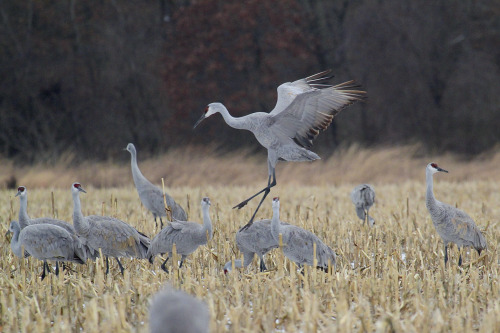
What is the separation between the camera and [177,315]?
7.48ft

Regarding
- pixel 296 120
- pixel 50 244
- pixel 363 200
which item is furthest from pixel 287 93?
pixel 50 244

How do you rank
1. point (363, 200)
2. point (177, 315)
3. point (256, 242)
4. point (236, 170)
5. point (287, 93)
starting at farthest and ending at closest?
point (236, 170) → point (363, 200) → point (287, 93) → point (256, 242) → point (177, 315)

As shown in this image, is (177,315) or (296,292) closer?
(177,315)

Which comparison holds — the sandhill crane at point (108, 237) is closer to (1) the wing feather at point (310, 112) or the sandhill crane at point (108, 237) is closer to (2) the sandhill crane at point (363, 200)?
(1) the wing feather at point (310, 112)

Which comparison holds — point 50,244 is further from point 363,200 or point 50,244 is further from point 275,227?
point 363,200

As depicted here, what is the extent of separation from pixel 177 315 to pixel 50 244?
9.52 ft

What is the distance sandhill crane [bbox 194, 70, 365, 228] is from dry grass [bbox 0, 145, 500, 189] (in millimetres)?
7104

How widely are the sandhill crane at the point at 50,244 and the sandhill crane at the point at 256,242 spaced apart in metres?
1.08

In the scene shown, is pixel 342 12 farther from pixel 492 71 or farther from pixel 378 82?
pixel 492 71

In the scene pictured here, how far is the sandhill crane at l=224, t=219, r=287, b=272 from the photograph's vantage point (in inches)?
205

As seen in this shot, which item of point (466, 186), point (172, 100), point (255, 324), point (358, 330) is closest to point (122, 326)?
point (255, 324)

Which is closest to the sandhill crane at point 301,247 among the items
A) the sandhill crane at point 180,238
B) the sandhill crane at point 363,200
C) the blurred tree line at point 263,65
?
the sandhill crane at point 180,238

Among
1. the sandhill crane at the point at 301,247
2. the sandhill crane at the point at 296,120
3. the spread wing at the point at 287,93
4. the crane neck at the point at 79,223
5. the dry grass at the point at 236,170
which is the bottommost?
the dry grass at the point at 236,170

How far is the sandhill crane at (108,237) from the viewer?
17.3 ft
